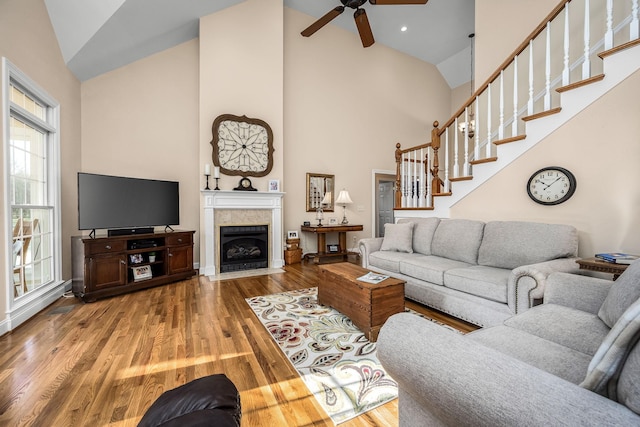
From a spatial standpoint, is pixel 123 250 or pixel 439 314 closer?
pixel 439 314

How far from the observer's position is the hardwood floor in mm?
1385

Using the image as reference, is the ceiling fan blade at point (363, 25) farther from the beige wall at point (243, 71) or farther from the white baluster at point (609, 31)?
the white baluster at point (609, 31)

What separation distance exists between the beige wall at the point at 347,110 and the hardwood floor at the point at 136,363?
3.09m

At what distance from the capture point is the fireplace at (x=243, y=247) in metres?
4.43

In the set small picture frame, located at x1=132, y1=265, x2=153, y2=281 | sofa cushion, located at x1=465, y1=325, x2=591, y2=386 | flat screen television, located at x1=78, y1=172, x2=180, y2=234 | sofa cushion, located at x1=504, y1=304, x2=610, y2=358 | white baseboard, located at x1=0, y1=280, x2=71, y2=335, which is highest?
flat screen television, located at x1=78, y1=172, x2=180, y2=234

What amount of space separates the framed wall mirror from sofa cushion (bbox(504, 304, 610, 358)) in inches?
170

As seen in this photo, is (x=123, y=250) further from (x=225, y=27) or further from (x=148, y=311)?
(x=225, y=27)

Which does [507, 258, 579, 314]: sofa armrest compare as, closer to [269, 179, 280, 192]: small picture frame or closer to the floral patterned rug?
the floral patterned rug

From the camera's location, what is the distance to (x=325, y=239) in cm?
543

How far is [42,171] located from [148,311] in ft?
6.78

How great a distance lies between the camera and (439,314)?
8.61 ft

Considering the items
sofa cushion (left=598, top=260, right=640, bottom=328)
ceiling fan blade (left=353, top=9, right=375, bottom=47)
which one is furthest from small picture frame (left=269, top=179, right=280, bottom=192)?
sofa cushion (left=598, top=260, right=640, bottom=328)

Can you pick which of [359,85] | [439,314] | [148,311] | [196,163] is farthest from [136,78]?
[439,314]

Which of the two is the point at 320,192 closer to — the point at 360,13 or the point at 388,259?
the point at 388,259
